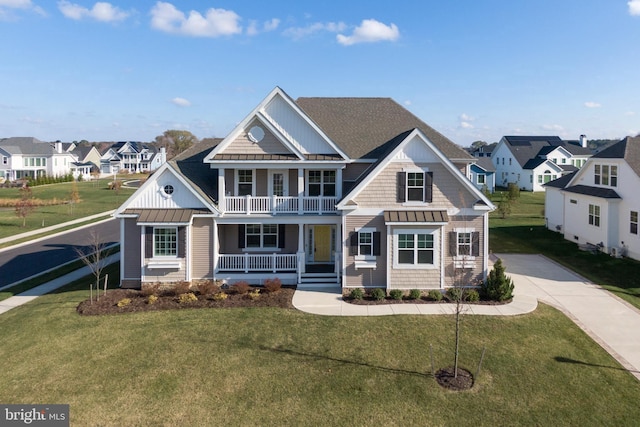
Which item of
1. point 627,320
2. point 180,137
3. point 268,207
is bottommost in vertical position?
point 627,320

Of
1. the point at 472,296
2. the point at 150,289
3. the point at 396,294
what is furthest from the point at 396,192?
the point at 150,289

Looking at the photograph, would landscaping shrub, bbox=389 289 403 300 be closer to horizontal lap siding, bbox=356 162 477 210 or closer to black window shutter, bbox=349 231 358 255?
black window shutter, bbox=349 231 358 255

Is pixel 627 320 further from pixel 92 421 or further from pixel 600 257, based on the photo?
pixel 92 421

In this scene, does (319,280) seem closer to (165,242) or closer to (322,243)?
(322,243)

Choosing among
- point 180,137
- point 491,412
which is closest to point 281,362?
point 491,412

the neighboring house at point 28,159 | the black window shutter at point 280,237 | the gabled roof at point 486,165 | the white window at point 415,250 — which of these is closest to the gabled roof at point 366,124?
the white window at point 415,250

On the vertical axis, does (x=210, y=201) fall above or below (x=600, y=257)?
above
